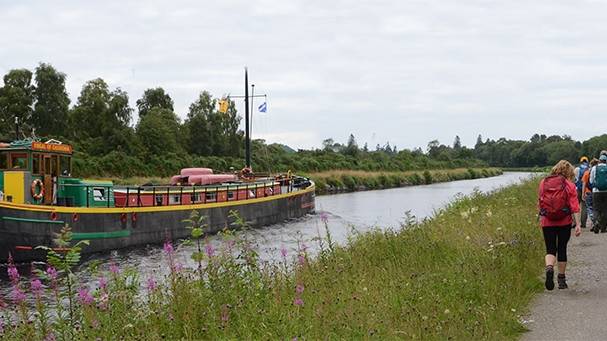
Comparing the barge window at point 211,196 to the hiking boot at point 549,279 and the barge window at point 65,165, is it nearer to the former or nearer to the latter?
the barge window at point 65,165

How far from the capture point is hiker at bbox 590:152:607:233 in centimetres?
1526

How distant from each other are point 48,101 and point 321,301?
50.9 m

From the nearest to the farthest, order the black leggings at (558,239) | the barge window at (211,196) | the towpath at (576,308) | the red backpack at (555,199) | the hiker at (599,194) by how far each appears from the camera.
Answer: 1. the towpath at (576,308)
2. the red backpack at (555,199)
3. the black leggings at (558,239)
4. the hiker at (599,194)
5. the barge window at (211,196)

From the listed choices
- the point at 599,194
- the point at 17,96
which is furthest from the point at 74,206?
the point at 17,96

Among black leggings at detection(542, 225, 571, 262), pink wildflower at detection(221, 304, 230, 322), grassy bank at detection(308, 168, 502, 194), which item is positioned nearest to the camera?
pink wildflower at detection(221, 304, 230, 322)

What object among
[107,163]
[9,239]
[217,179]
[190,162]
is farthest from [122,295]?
[190,162]

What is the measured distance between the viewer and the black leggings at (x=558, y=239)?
30.8ft

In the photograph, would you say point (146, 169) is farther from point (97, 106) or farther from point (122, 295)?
point (122, 295)

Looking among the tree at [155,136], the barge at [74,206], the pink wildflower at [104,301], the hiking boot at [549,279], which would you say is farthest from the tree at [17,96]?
the hiking boot at [549,279]

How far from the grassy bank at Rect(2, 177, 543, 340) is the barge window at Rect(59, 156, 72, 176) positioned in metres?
13.9

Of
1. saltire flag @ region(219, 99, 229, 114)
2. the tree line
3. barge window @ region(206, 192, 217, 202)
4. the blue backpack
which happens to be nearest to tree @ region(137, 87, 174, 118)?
the tree line

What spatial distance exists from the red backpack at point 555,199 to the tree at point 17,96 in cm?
4831

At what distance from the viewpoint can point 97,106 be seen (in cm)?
5919

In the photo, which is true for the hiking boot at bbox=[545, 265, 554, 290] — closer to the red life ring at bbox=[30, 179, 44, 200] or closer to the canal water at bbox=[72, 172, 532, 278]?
the canal water at bbox=[72, 172, 532, 278]
